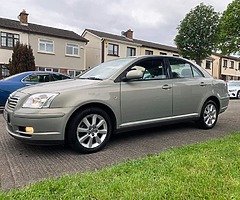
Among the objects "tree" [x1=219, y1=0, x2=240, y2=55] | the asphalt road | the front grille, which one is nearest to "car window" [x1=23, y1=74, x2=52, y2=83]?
the asphalt road

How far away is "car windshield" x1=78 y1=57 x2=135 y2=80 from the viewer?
17.4ft

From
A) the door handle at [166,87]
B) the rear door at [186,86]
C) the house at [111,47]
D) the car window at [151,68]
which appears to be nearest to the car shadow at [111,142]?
the rear door at [186,86]

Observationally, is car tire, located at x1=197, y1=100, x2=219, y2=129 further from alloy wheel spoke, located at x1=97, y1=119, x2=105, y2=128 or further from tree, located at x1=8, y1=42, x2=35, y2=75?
tree, located at x1=8, y1=42, x2=35, y2=75

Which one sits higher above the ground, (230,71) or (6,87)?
(230,71)

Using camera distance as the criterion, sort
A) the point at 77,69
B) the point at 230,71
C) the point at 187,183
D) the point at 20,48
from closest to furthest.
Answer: the point at 187,183 < the point at 20,48 < the point at 77,69 < the point at 230,71

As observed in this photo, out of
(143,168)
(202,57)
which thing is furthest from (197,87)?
(202,57)

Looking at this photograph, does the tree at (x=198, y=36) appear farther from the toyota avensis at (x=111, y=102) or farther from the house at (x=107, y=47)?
the toyota avensis at (x=111, y=102)

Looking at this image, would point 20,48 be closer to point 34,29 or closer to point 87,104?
point 34,29

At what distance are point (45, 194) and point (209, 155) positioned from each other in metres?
2.41

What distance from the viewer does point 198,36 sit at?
34.3 m

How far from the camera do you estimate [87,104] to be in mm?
4695

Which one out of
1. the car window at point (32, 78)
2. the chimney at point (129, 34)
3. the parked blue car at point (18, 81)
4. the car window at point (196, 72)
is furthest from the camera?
the chimney at point (129, 34)

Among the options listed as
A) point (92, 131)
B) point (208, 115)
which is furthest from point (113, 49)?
point (92, 131)

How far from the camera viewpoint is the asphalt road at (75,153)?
12.5ft
